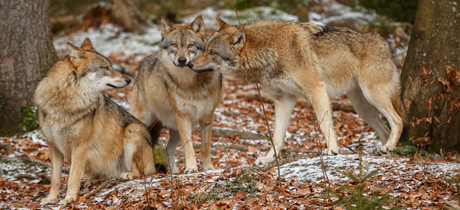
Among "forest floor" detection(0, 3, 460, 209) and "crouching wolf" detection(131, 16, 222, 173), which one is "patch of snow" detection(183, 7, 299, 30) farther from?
"crouching wolf" detection(131, 16, 222, 173)

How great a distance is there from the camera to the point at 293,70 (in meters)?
5.90

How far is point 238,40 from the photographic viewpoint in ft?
19.6

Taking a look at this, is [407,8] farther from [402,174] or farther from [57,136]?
[57,136]

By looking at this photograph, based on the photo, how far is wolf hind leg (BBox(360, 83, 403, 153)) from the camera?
620 centimetres

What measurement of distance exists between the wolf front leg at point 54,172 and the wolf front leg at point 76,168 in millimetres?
221

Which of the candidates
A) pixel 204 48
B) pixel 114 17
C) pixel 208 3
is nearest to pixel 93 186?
pixel 204 48

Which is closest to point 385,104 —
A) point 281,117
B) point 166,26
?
point 281,117

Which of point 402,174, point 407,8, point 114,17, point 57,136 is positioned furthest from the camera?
point 114,17

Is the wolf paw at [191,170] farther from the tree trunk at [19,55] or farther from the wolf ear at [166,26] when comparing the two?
the tree trunk at [19,55]

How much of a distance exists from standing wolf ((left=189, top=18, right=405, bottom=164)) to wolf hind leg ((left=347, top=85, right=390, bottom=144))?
5.1 inches

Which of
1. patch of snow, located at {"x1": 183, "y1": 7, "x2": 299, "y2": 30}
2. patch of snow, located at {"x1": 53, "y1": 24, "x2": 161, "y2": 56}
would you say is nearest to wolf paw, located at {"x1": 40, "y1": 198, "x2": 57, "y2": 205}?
patch of snow, located at {"x1": 53, "y1": 24, "x2": 161, "y2": 56}

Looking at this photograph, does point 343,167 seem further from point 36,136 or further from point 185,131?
point 36,136

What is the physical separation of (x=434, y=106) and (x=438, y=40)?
113 cm

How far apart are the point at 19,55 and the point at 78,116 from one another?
3.05 meters
